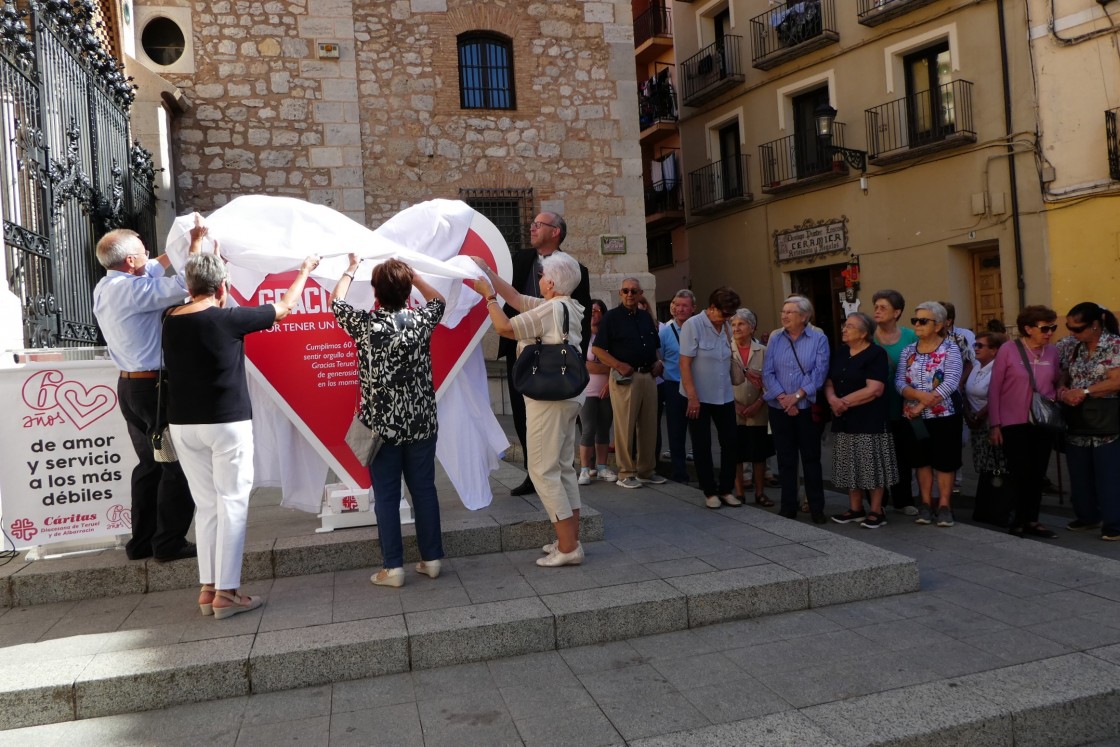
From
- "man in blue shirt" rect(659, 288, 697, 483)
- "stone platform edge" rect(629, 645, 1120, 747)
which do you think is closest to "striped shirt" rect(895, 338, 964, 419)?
"man in blue shirt" rect(659, 288, 697, 483)

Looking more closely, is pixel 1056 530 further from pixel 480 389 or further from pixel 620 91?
pixel 620 91

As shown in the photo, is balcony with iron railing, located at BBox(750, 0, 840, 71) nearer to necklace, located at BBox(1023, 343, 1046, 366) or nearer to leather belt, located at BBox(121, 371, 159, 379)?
necklace, located at BBox(1023, 343, 1046, 366)

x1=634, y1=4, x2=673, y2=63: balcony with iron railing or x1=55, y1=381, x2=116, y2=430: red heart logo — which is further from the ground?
x1=634, y1=4, x2=673, y2=63: balcony with iron railing

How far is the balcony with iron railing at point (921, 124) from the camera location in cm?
1650

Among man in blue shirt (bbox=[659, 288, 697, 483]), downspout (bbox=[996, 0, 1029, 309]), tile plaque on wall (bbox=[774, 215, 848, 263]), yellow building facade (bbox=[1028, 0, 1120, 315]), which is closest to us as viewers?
man in blue shirt (bbox=[659, 288, 697, 483])

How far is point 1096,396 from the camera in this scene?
619 cm

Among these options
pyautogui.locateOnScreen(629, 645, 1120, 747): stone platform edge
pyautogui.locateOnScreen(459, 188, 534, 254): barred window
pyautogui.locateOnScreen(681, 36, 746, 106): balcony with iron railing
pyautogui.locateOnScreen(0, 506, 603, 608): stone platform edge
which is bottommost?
pyautogui.locateOnScreen(629, 645, 1120, 747): stone platform edge

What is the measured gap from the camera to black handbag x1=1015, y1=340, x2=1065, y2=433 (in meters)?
6.22

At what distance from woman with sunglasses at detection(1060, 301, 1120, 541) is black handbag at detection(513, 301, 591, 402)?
3738 mm

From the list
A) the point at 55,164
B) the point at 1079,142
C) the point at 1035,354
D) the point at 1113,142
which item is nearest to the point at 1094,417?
the point at 1035,354

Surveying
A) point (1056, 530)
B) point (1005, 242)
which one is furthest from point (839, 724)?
point (1005, 242)

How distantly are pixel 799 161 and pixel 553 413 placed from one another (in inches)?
668

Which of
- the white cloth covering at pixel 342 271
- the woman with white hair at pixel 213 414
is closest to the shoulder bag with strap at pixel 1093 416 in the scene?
the white cloth covering at pixel 342 271

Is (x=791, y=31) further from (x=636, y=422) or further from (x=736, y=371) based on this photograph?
(x=736, y=371)
